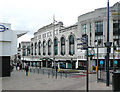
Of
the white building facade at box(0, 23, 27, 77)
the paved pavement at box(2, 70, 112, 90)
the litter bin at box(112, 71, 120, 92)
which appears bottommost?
the paved pavement at box(2, 70, 112, 90)

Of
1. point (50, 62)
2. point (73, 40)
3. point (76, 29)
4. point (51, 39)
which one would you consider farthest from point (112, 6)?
point (50, 62)

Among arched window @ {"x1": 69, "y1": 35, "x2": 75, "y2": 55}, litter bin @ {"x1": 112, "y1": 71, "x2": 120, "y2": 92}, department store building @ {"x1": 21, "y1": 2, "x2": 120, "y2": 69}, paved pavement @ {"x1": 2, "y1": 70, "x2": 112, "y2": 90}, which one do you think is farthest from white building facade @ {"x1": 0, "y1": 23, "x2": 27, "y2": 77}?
arched window @ {"x1": 69, "y1": 35, "x2": 75, "y2": 55}

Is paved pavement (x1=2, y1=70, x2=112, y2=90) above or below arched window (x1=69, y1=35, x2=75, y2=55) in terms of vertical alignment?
below

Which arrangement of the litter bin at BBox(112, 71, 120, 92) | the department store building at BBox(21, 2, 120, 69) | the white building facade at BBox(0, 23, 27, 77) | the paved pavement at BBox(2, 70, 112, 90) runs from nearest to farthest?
the litter bin at BBox(112, 71, 120, 92) → the paved pavement at BBox(2, 70, 112, 90) → the white building facade at BBox(0, 23, 27, 77) → the department store building at BBox(21, 2, 120, 69)

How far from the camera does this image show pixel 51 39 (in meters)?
52.2

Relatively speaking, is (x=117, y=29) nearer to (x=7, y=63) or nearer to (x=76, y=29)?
(x=76, y=29)

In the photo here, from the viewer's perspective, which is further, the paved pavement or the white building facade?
the white building facade

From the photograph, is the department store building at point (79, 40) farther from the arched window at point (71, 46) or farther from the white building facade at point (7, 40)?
the white building facade at point (7, 40)

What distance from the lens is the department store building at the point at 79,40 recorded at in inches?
1307

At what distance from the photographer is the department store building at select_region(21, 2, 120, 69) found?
109ft

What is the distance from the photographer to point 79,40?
37438 mm

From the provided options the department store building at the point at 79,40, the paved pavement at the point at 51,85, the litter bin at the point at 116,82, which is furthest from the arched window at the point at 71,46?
the litter bin at the point at 116,82

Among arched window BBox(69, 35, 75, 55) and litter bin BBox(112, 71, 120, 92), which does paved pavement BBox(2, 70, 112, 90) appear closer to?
litter bin BBox(112, 71, 120, 92)

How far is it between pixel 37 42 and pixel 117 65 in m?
38.3
